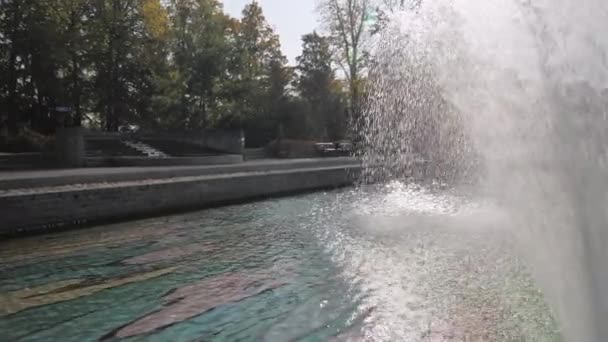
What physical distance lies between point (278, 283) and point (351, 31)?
31.5 meters

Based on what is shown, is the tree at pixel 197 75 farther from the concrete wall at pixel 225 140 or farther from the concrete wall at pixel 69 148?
the concrete wall at pixel 69 148

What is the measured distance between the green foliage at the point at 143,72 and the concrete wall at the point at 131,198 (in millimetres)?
10733

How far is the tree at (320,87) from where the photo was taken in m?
35.4

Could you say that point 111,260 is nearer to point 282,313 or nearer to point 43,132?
point 282,313

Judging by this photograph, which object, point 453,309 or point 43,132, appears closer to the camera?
point 453,309

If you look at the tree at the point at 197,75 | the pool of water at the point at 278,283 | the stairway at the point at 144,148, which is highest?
the tree at the point at 197,75

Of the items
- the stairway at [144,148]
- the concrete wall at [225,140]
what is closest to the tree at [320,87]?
the concrete wall at [225,140]

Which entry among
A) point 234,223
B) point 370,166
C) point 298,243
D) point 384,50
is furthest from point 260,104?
point 298,243

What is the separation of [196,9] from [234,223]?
24172mm

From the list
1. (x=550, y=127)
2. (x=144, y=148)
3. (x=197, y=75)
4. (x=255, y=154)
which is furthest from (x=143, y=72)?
(x=550, y=127)

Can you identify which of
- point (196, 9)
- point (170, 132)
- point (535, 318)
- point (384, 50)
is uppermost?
point (196, 9)

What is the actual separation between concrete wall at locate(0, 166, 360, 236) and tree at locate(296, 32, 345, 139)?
1818cm

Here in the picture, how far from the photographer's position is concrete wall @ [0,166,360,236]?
9.69 m

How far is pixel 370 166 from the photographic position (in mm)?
21969
